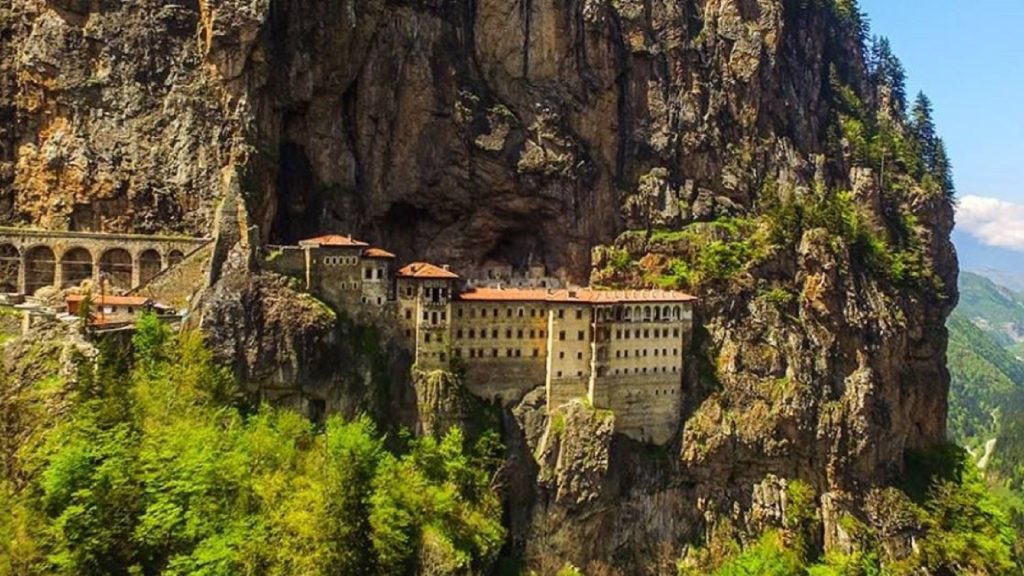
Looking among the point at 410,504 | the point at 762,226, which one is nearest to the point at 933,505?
the point at 762,226

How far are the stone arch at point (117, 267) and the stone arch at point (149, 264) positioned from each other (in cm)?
64

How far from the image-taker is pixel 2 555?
3481cm

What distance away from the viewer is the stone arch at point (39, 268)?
57312 millimetres

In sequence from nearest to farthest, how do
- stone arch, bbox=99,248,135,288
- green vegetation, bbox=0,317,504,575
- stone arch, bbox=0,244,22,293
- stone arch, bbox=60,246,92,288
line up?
green vegetation, bbox=0,317,504,575
stone arch, bbox=0,244,22,293
stone arch, bbox=60,246,92,288
stone arch, bbox=99,248,135,288

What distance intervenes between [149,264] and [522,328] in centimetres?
2812

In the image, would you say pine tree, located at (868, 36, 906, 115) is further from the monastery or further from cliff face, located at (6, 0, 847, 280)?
the monastery

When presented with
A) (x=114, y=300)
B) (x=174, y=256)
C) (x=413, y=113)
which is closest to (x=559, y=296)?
(x=413, y=113)

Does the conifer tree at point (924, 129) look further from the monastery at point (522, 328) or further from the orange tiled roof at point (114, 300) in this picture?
the orange tiled roof at point (114, 300)

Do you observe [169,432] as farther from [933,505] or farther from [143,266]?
[933,505]

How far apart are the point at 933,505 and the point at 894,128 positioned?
166ft

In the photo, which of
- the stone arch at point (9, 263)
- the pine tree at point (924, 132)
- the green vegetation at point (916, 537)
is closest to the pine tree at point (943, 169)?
the pine tree at point (924, 132)

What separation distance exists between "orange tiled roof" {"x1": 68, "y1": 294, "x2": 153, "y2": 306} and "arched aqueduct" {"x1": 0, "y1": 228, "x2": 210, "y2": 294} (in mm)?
3170

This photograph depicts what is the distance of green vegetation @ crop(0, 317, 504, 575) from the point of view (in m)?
38.4

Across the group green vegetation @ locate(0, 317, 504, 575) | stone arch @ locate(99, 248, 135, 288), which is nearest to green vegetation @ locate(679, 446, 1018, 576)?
green vegetation @ locate(0, 317, 504, 575)
